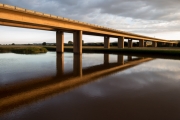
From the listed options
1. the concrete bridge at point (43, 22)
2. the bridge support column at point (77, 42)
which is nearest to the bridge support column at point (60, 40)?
the concrete bridge at point (43, 22)

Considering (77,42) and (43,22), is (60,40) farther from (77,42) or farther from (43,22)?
(43,22)

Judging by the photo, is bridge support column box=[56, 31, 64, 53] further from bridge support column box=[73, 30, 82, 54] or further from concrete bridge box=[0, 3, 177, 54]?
bridge support column box=[73, 30, 82, 54]

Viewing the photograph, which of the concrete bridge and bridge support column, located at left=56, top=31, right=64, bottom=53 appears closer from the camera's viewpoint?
the concrete bridge

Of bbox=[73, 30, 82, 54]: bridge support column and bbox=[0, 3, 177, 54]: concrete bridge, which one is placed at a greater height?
bbox=[0, 3, 177, 54]: concrete bridge

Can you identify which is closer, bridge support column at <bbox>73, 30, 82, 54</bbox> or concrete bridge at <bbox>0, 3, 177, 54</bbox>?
concrete bridge at <bbox>0, 3, 177, 54</bbox>

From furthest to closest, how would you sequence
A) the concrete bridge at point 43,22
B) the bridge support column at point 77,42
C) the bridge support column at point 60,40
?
the bridge support column at point 60,40
the bridge support column at point 77,42
the concrete bridge at point 43,22

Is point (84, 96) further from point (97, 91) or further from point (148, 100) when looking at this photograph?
point (148, 100)

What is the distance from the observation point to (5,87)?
1369 cm

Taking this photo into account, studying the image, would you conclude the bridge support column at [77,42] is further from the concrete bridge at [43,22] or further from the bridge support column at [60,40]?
the bridge support column at [60,40]

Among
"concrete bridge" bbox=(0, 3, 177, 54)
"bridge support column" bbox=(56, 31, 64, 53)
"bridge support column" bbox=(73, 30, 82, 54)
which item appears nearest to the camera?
"concrete bridge" bbox=(0, 3, 177, 54)

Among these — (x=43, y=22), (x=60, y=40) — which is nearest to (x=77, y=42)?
(x=60, y=40)

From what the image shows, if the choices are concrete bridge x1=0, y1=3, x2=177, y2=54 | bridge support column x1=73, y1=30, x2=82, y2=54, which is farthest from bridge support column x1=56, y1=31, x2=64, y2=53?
bridge support column x1=73, y1=30, x2=82, y2=54

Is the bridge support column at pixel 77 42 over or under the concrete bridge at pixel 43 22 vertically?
under

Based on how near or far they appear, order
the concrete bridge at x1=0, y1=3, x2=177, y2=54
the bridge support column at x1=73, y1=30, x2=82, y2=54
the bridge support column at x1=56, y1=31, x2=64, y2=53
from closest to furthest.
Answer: the concrete bridge at x1=0, y1=3, x2=177, y2=54
the bridge support column at x1=73, y1=30, x2=82, y2=54
the bridge support column at x1=56, y1=31, x2=64, y2=53
